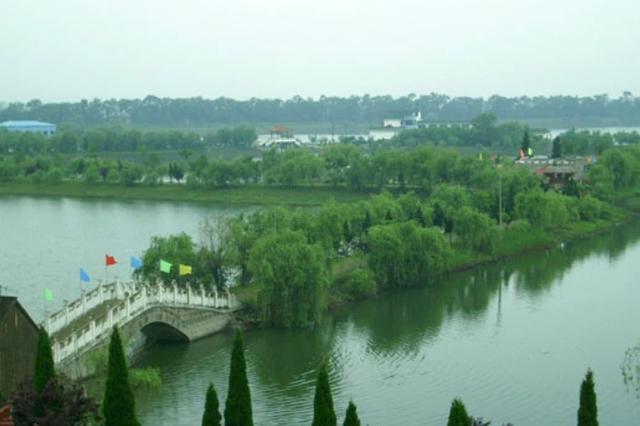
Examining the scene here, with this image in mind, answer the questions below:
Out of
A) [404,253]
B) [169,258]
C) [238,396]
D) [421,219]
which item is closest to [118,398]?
[238,396]

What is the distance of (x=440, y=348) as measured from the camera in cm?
2755

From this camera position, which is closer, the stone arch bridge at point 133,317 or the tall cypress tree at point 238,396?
the tall cypress tree at point 238,396

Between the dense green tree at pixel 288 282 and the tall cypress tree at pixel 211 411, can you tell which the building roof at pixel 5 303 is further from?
the dense green tree at pixel 288 282

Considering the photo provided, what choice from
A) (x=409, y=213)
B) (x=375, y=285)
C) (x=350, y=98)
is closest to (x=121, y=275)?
(x=375, y=285)

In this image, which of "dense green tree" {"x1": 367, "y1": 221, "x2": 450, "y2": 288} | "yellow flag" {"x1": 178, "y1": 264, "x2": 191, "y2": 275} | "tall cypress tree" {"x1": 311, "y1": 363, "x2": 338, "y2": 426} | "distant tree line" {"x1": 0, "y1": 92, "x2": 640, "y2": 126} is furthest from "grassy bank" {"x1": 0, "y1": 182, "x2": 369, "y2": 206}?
"distant tree line" {"x1": 0, "y1": 92, "x2": 640, "y2": 126}

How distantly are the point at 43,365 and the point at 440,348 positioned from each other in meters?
13.5

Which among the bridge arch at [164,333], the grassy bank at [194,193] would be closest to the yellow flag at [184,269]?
the bridge arch at [164,333]

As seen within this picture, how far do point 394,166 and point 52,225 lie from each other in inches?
813

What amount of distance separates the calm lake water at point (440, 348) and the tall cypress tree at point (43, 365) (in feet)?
18.1

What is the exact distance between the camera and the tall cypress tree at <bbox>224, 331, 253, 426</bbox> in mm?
17391

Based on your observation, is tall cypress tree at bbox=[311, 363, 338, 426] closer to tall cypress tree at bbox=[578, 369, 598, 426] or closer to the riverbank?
tall cypress tree at bbox=[578, 369, 598, 426]

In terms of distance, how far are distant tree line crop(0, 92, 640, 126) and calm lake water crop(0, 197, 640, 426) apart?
102 metres

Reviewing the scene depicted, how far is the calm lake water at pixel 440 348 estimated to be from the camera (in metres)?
22.7

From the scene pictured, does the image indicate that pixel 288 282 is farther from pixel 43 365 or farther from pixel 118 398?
pixel 43 365
